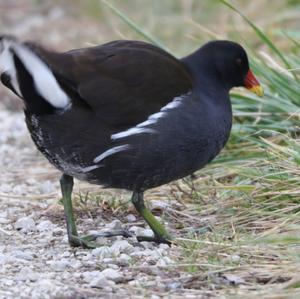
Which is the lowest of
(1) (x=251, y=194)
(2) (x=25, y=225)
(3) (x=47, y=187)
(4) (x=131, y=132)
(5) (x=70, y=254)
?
(3) (x=47, y=187)

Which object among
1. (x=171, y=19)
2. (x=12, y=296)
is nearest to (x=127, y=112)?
(x=12, y=296)

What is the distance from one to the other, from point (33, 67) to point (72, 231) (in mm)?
827

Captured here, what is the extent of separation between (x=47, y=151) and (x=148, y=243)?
2.02 ft

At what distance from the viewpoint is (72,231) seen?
4527 mm

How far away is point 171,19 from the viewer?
971 cm

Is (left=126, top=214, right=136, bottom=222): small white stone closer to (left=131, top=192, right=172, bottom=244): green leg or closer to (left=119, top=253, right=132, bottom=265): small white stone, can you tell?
(left=131, top=192, right=172, bottom=244): green leg

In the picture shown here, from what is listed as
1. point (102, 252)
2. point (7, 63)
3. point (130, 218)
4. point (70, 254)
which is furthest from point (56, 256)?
point (7, 63)

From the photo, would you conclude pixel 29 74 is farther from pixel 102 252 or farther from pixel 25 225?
pixel 25 225

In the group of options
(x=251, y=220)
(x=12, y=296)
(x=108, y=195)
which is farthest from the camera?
(x=108, y=195)

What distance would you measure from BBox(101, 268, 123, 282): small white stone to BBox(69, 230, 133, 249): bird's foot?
1.52 ft

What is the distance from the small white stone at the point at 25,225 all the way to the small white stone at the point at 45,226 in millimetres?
29

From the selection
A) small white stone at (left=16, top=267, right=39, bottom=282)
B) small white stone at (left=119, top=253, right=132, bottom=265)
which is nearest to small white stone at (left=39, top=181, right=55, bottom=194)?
small white stone at (left=119, top=253, right=132, bottom=265)

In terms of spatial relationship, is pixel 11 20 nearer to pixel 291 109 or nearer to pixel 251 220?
pixel 291 109

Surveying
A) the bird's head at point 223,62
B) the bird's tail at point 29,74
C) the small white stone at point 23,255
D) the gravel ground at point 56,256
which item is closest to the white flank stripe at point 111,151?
the bird's tail at point 29,74
